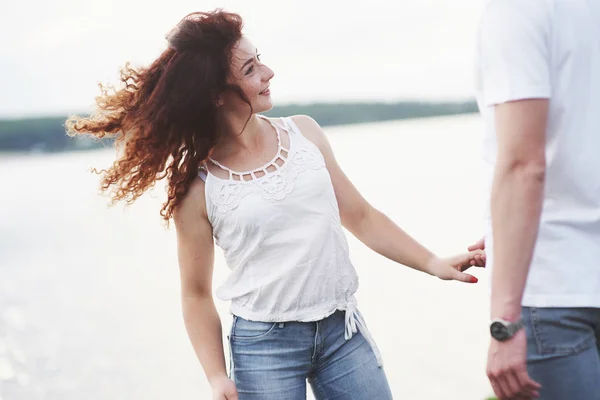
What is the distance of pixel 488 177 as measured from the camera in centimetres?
166

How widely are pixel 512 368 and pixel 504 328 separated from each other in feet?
0.23

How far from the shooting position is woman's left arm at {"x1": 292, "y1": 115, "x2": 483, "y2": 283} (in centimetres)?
252

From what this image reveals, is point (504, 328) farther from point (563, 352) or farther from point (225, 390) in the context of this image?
point (225, 390)

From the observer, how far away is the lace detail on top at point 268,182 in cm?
Result: 235

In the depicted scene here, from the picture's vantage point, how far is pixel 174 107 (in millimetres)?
2389

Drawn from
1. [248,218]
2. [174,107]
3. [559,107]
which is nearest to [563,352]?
[559,107]

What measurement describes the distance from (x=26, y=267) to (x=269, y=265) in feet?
25.5

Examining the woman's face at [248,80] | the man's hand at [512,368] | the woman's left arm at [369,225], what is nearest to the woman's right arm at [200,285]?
the woman's face at [248,80]

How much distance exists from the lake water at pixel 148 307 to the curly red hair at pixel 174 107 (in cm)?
35

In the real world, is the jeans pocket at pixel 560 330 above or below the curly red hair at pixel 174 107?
below

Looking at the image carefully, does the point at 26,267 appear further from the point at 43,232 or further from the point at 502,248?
the point at 502,248

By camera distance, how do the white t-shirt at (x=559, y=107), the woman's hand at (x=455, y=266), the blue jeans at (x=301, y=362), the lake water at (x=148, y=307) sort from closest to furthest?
the white t-shirt at (x=559, y=107), the blue jeans at (x=301, y=362), the woman's hand at (x=455, y=266), the lake water at (x=148, y=307)

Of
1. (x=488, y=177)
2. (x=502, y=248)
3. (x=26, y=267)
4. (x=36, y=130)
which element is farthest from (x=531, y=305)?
(x=36, y=130)

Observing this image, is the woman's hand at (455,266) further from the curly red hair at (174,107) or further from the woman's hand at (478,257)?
the curly red hair at (174,107)
